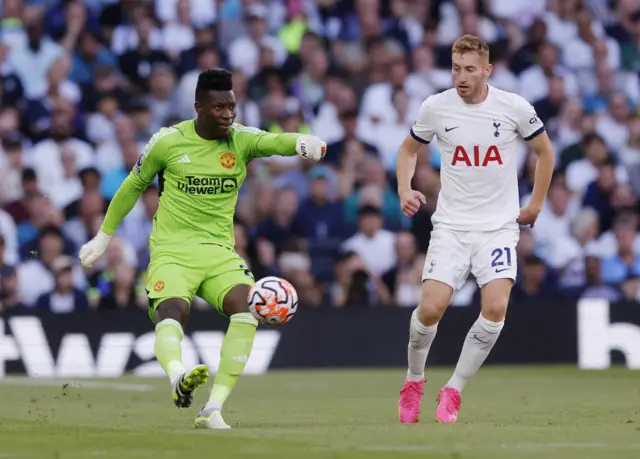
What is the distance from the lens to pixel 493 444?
8211 millimetres

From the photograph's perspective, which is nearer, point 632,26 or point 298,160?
point 298,160

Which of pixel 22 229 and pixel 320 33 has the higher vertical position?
pixel 320 33

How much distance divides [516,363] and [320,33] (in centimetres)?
624

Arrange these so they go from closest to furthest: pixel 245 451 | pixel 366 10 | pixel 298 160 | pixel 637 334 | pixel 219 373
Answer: pixel 245 451 < pixel 219 373 < pixel 637 334 < pixel 298 160 < pixel 366 10

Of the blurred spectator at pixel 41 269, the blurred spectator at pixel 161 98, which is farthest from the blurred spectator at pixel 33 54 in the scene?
the blurred spectator at pixel 41 269

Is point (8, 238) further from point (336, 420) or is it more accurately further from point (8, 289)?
point (336, 420)

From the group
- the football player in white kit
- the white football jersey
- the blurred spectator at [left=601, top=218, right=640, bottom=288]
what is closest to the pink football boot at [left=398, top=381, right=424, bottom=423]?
the football player in white kit

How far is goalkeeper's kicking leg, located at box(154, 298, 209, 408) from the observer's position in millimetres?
9012

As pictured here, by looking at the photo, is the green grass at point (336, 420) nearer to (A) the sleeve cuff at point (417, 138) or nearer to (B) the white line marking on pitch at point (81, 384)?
(B) the white line marking on pitch at point (81, 384)

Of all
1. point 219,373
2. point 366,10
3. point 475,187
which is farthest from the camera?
point 366,10

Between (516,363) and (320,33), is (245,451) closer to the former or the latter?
(516,363)

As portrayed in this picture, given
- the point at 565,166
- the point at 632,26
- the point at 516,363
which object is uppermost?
the point at 632,26

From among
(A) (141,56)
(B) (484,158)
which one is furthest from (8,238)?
(B) (484,158)

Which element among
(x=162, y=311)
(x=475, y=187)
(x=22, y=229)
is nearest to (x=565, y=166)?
(x=22, y=229)
